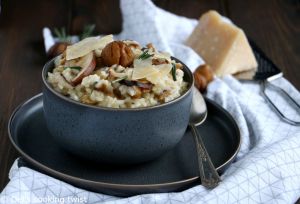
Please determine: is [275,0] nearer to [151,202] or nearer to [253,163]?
[253,163]

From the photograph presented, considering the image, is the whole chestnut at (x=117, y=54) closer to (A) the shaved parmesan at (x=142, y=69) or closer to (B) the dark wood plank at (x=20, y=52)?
(A) the shaved parmesan at (x=142, y=69)

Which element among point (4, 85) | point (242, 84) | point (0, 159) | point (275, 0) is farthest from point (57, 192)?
point (275, 0)

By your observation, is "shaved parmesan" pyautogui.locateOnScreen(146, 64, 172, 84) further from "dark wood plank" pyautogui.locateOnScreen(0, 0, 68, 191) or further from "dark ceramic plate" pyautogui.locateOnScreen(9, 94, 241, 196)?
"dark wood plank" pyautogui.locateOnScreen(0, 0, 68, 191)

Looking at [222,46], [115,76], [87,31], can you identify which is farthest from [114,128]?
[87,31]

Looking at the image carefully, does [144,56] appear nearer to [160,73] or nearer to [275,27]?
[160,73]

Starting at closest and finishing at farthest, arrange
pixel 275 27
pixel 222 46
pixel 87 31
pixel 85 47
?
pixel 85 47 < pixel 222 46 < pixel 87 31 < pixel 275 27

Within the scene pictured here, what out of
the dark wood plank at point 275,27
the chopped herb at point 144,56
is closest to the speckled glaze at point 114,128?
the chopped herb at point 144,56

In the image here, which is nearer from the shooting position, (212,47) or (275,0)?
(212,47)
